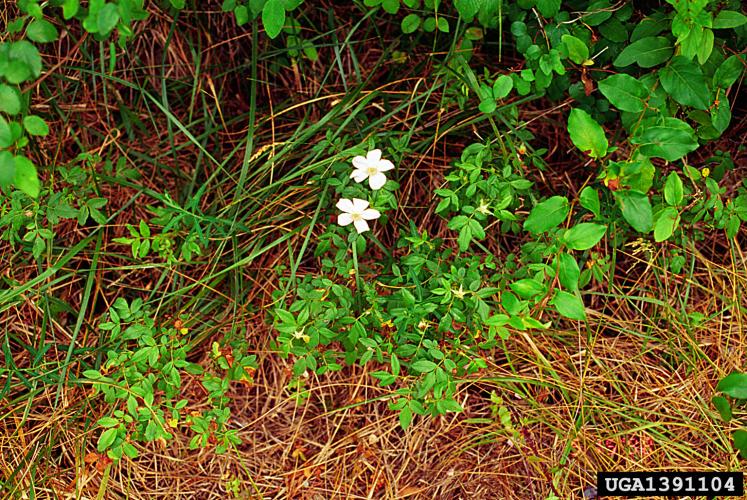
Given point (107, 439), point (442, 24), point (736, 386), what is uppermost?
point (442, 24)

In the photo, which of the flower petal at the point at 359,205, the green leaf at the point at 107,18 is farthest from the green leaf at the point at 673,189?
the green leaf at the point at 107,18

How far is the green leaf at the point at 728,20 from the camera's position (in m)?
1.32

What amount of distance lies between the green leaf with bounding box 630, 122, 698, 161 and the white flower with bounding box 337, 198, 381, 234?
61cm

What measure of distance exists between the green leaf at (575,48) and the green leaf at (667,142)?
10.8 inches

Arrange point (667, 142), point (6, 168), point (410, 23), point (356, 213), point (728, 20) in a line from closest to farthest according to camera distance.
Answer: point (6, 168)
point (667, 142)
point (728, 20)
point (356, 213)
point (410, 23)

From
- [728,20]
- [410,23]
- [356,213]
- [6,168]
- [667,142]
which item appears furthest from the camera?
[410,23]

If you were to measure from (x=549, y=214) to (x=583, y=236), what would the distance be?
0.08 metres

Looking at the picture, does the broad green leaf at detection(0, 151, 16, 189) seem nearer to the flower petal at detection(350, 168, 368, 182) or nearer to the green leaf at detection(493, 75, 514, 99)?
the flower petal at detection(350, 168, 368, 182)

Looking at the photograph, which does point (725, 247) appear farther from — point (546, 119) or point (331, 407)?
point (331, 407)

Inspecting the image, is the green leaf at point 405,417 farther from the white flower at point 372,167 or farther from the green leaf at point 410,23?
the green leaf at point 410,23

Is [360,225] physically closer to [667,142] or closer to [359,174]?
[359,174]

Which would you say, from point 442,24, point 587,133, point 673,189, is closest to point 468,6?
point 442,24

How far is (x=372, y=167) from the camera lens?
1413mm

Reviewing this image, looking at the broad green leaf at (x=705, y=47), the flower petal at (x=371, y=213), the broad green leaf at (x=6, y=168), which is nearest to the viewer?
the broad green leaf at (x=6, y=168)
